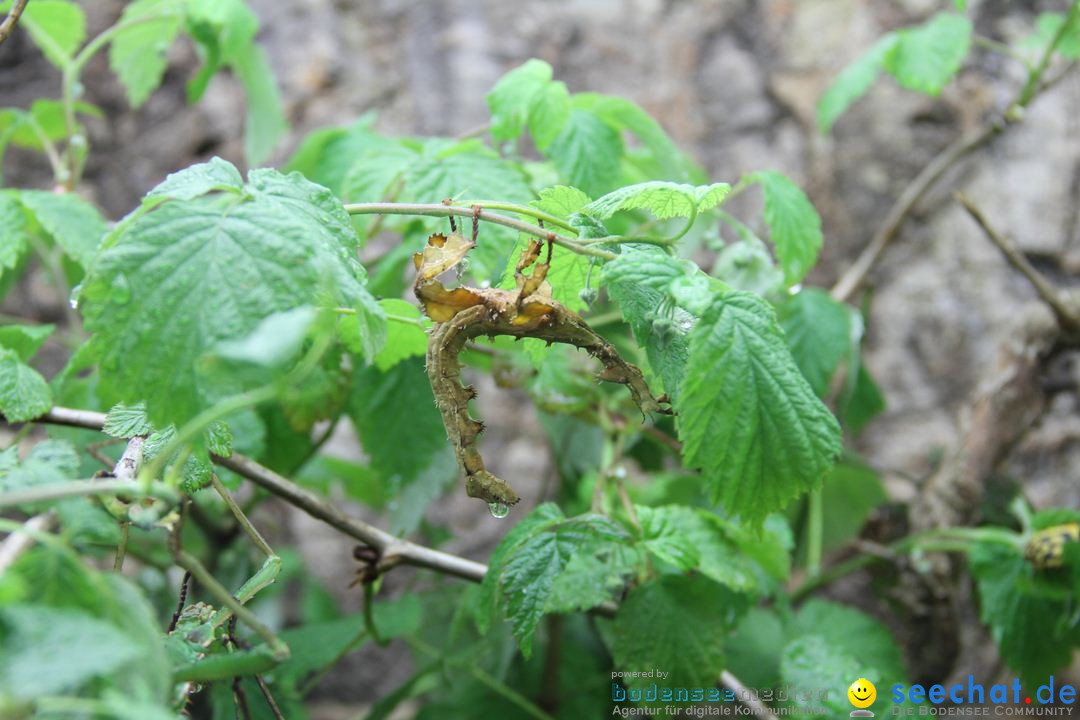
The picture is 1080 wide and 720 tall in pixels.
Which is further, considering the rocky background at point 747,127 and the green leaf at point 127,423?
the rocky background at point 747,127

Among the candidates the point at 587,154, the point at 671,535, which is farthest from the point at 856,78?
the point at 671,535

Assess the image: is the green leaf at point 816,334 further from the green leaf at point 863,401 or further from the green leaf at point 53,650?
the green leaf at point 53,650

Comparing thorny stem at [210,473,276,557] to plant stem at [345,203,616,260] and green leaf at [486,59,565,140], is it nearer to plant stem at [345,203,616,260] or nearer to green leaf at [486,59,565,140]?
plant stem at [345,203,616,260]

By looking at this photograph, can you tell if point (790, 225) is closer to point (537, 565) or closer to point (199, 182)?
point (537, 565)

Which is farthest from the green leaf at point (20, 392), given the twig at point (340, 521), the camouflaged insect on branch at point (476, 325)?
the camouflaged insect on branch at point (476, 325)

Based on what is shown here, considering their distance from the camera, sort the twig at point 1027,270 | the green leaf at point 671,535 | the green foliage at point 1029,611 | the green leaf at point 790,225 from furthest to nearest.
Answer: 1. the twig at point 1027,270
2. the green foliage at point 1029,611
3. the green leaf at point 790,225
4. the green leaf at point 671,535

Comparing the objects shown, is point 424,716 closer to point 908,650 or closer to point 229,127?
point 908,650

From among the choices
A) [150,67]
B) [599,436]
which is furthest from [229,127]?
[599,436]

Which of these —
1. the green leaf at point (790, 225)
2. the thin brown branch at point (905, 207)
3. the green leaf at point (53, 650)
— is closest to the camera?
the green leaf at point (53, 650)
